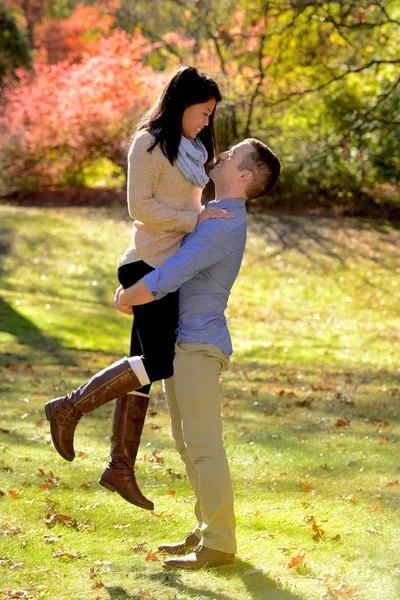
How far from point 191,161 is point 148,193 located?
223mm

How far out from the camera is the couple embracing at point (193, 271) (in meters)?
3.43

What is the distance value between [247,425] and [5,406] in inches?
81.4

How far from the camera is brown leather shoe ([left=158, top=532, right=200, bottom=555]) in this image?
12.6ft

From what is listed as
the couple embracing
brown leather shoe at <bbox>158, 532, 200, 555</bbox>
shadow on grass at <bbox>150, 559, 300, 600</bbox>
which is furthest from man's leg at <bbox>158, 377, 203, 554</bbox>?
shadow on grass at <bbox>150, 559, 300, 600</bbox>

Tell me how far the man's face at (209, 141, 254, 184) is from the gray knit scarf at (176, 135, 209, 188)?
0.06 meters

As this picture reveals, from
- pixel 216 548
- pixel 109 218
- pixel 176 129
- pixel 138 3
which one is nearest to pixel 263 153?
pixel 176 129

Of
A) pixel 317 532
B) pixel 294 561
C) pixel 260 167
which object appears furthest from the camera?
pixel 317 532

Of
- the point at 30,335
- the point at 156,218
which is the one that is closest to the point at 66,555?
the point at 156,218

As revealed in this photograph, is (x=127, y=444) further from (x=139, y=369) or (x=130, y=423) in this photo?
(x=139, y=369)

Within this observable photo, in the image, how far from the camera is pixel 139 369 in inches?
138

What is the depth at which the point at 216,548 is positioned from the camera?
3559 millimetres

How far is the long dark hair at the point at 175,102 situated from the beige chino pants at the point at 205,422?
→ 0.82 metres

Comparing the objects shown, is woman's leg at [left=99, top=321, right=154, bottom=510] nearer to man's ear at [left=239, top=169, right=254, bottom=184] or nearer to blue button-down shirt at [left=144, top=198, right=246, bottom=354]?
blue button-down shirt at [left=144, top=198, right=246, bottom=354]

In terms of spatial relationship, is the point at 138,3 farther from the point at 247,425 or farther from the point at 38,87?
the point at 247,425
